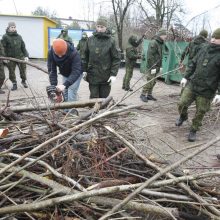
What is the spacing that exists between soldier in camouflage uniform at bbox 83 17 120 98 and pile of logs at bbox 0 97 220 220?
2498 mm

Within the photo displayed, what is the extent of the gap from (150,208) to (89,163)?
812 millimetres

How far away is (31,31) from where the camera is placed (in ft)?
63.9

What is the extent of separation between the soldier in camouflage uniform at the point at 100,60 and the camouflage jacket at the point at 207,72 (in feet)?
4.69

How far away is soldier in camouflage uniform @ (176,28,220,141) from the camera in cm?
539

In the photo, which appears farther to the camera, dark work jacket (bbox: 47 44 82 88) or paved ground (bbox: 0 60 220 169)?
dark work jacket (bbox: 47 44 82 88)

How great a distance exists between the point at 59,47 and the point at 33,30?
15421 mm

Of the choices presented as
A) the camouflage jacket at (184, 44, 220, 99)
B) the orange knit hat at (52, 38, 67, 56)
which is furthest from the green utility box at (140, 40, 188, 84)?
the orange knit hat at (52, 38, 67, 56)

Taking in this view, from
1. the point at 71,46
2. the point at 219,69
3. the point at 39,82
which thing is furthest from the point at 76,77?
the point at 39,82

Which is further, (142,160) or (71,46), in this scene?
(71,46)

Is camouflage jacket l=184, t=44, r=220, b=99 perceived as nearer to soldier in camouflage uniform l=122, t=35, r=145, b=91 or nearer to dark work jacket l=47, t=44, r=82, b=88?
dark work jacket l=47, t=44, r=82, b=88

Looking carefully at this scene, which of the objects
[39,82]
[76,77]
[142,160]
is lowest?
[39,82]

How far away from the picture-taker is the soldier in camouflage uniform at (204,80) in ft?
17.7

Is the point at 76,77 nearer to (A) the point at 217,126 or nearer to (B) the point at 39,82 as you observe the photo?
(A) the point at 217,126

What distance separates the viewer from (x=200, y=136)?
616 centimetres
